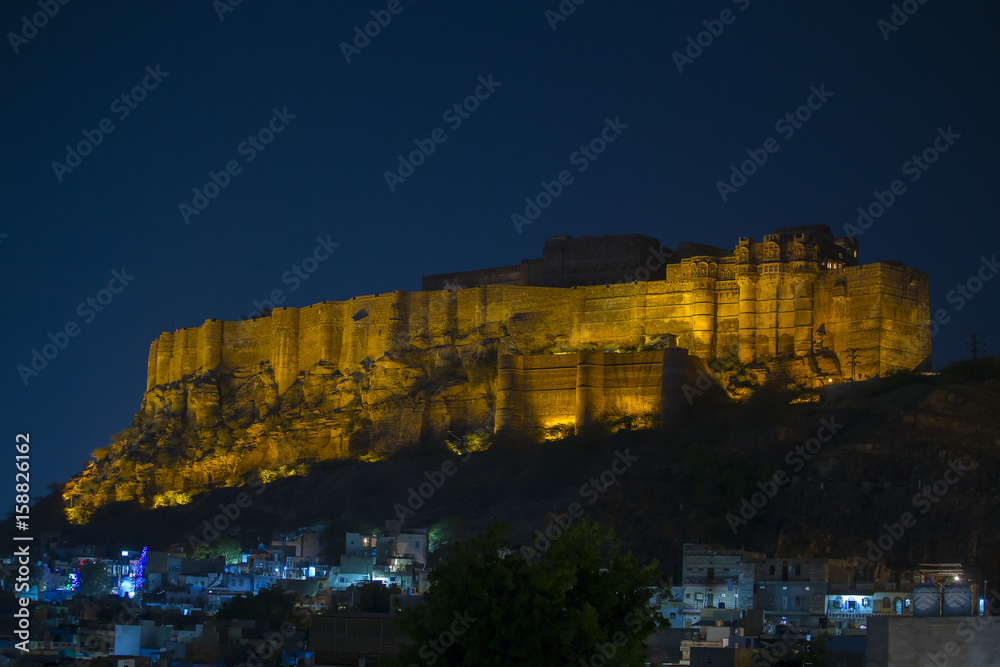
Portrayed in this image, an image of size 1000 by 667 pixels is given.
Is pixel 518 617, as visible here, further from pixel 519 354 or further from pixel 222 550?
pixel 519 354

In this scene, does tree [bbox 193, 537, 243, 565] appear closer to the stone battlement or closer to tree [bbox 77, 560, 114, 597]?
tree [bbox 77, 560, 114, 597]

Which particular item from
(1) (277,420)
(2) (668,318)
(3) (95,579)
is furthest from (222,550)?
(2) (668,318)

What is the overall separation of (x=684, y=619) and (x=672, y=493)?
1549 centimetres

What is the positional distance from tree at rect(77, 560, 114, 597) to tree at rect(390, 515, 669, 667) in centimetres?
4523

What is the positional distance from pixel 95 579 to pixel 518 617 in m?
48.8

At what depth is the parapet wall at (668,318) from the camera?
77000 millimetres

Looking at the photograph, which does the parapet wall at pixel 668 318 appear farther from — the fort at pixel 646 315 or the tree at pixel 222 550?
the tree at pixel 222 550

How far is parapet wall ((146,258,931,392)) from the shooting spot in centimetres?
7700

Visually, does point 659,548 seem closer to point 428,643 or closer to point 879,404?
point 879,404

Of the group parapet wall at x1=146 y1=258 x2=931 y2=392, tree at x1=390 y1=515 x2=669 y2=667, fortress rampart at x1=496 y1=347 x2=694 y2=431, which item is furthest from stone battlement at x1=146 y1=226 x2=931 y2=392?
tree at x1=390 y1=515 x2=669 y2=667

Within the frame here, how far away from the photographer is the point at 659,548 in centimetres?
6072

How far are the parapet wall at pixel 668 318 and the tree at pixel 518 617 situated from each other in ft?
169

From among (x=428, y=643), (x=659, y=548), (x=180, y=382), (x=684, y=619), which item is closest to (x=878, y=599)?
(x=684, y=619)

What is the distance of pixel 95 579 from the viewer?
229 feet
